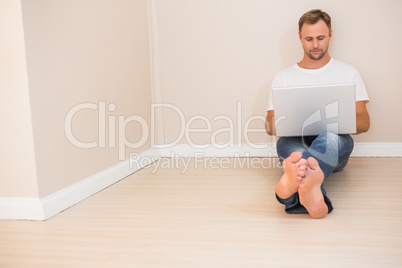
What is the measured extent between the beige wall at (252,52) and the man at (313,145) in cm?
35

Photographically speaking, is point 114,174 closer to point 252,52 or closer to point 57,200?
point 57,200

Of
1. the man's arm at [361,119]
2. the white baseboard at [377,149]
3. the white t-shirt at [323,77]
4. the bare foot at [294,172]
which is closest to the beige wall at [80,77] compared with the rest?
the white t-shirt at [323,77]

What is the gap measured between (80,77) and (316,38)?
1306 mm

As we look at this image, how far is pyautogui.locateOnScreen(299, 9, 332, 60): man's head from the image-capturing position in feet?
7.94

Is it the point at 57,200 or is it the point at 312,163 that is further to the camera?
the point at 57,200

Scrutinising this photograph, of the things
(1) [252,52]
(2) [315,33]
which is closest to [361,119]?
(2) [315,33]

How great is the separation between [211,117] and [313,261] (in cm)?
183

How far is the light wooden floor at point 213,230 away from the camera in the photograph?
4.36 feet

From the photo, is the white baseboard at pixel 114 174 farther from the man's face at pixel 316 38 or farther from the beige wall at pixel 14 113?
A: the man's face at pixel 316 38

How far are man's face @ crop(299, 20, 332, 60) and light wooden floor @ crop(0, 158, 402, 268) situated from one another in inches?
27.9

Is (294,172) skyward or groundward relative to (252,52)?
groundward

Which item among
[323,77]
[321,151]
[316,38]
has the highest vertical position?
[316,38]

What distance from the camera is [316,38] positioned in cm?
243

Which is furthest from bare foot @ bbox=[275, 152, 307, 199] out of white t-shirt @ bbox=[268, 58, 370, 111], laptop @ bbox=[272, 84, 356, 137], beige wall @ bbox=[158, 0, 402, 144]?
beige wall @ bbox=[158, 0, 402, 144]
